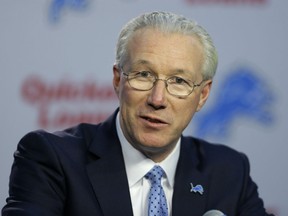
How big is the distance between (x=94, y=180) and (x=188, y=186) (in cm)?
36

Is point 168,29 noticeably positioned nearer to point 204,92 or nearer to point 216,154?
point 204,92

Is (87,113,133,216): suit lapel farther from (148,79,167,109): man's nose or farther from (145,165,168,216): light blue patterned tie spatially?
(148,79,167,109): man's nose

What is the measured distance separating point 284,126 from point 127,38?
1.62 meters

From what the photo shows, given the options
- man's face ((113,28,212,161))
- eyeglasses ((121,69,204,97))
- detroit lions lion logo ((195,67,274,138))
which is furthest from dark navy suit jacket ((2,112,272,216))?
detroit lions lion logo ((195,67,274,138))

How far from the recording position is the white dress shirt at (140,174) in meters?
2.29

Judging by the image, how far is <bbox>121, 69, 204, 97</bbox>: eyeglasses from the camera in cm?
222

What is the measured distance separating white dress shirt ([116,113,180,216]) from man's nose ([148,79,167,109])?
26cm

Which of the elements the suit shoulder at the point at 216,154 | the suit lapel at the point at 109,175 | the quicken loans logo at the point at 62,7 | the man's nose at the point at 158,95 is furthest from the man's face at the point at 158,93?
the quicken loans logo at the point at 62,7

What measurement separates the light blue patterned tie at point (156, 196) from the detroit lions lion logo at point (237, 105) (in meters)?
1.28

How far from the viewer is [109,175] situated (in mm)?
2289

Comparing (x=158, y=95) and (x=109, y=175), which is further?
(x=109, y=175)

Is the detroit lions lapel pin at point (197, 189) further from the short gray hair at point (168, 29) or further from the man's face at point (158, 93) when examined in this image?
the short gray hair at point (168, 29)

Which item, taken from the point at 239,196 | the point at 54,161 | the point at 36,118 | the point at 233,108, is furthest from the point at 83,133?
the point at 233,108

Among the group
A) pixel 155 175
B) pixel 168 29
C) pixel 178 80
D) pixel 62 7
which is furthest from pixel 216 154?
pixel 62 7
